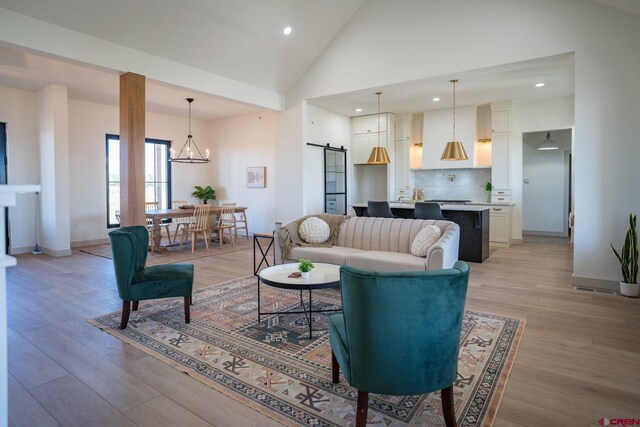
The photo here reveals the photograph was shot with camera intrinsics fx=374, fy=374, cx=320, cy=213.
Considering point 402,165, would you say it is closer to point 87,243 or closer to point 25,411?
point 87,243

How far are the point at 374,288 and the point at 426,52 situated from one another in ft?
15.4

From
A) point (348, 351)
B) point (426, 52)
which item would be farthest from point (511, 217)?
point (348, 351)

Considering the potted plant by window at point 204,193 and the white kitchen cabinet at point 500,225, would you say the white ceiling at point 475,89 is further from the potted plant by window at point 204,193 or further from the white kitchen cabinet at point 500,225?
the potted plant by window at point 204,193

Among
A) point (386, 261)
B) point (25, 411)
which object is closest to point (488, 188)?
point (386, 261)

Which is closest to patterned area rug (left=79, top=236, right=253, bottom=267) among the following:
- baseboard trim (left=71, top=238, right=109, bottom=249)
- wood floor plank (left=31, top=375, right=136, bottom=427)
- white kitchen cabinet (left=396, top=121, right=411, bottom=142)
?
baseboard trim (left=71, top=238, right=109, bottom=249)

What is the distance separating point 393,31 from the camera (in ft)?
18.4

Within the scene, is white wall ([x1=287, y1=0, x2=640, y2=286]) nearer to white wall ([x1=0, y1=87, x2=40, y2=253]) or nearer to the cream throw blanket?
the cream throw blanket

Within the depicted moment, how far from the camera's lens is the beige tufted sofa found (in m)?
3.90

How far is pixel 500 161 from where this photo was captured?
7.76 meters

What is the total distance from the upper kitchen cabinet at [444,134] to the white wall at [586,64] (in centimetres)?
313

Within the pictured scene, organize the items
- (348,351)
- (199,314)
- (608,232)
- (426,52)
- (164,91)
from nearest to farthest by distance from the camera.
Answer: (348,351) < (199,314) < (608,232) < (426,52) < (164,91)

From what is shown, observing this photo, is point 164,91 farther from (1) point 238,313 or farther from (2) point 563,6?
(2) point 563,6

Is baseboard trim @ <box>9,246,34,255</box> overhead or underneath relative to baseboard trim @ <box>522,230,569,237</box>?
underneath

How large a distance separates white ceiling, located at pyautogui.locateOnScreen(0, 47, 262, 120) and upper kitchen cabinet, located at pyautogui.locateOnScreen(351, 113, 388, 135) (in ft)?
8.55
